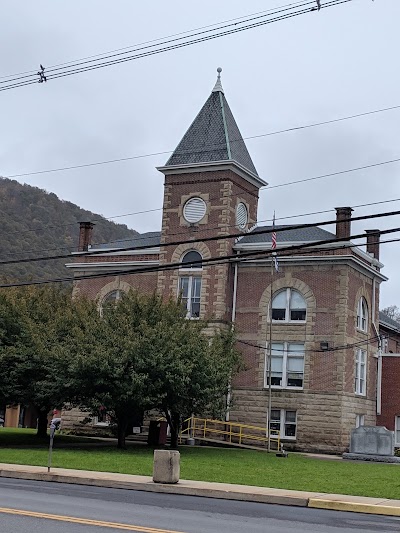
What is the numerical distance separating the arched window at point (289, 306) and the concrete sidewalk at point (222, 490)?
22.0 meters

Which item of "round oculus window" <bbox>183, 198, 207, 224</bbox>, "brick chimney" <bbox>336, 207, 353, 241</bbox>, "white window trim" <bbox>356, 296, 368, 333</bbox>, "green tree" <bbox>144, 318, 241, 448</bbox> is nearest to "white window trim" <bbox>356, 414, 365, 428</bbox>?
"white window trim" <bbox>356, 296, 368, 333</bbox>

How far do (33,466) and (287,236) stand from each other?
24.4 m

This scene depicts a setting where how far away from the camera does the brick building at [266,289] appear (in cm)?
4303

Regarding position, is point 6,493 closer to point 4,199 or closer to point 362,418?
point 362,418

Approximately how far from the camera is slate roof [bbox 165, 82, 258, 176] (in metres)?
46.5

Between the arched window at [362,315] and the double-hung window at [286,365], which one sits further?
the arched window at [362,315]

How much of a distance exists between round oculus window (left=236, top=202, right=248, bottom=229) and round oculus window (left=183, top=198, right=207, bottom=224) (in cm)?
195

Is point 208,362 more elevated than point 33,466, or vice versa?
point 208,362

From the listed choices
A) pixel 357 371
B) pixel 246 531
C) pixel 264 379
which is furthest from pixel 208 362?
pixel 246 531

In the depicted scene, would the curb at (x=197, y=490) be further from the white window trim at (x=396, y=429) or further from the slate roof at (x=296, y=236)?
the white window trim at (x=396, y=429)

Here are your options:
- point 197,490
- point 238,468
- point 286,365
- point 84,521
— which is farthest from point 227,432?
point 84,521

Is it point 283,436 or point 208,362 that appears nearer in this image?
point 208,362

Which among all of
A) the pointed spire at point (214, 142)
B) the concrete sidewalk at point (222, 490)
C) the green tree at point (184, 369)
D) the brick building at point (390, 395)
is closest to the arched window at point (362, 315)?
the brick building at point (390, 395)

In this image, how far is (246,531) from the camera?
13195mm
